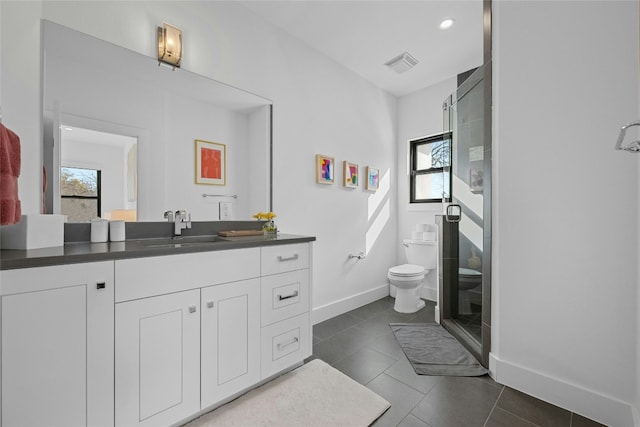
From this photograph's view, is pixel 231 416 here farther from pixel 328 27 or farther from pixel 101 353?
pixel 328 27

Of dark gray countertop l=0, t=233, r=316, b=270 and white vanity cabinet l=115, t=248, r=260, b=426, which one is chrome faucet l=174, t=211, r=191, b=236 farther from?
white vanity cabinet l=115, t=248, r=260, b=426

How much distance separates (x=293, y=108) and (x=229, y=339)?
1.95m

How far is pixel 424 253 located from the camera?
3.03m

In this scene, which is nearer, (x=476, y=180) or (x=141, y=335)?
(x=141, y=335)

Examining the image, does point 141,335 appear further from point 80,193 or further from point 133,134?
point 133,134

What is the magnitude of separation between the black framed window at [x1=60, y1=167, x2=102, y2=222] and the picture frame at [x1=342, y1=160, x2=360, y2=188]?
208cm

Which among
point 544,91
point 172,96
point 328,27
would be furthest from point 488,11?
point 172,96

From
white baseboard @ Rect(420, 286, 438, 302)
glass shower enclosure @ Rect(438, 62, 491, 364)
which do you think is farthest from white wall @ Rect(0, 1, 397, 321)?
glass shower enclosure @ Rect(438, 62, 491, 364)

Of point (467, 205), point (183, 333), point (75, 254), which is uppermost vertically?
point (467, 205)

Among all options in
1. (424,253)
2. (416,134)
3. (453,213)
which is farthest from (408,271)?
(416,134)

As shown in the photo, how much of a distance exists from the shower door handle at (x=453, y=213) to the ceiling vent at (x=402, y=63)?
5.26 ft

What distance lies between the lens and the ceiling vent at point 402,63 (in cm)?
276

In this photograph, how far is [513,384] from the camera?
1638mm

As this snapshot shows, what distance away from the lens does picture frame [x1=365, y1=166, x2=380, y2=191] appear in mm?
3201
